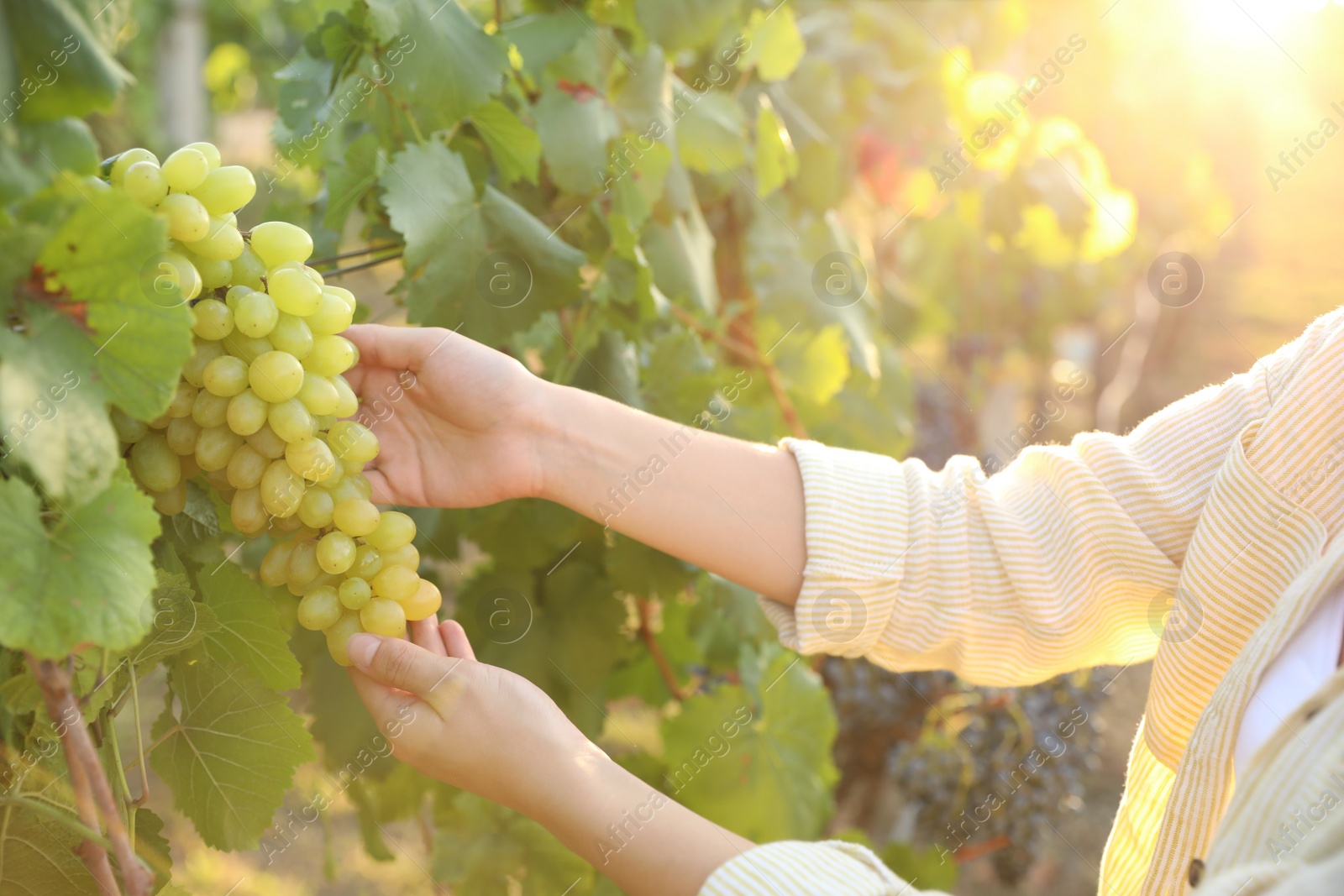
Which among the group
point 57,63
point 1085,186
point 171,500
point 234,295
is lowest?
point 1085,186

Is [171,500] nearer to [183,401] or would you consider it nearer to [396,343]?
[183,401]

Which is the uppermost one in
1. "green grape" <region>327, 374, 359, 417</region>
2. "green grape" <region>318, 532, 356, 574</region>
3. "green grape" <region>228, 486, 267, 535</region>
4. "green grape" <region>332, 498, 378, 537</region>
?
"green grape" <region>327, 374, 359, 417</region>

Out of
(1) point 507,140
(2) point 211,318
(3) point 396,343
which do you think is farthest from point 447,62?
(2) point 211,318

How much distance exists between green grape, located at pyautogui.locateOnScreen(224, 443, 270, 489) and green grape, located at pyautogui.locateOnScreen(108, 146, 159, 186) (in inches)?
6.5

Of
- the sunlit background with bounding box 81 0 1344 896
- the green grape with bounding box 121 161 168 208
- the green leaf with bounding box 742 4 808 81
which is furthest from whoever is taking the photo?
the sunlit background with bounding box 81 0 1344 896

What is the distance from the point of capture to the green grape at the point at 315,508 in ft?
2.07

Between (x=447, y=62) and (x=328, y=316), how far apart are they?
31 cm

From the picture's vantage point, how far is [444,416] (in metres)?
0.80

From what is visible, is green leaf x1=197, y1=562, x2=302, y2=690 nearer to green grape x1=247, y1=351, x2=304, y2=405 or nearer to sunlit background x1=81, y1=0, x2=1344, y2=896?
green grape x1=247, y1=351, x2=304, y2=405

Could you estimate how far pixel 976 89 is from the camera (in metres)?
1.93

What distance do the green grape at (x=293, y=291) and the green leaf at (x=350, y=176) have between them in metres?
0.27

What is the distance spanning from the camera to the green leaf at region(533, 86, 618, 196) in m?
0.96

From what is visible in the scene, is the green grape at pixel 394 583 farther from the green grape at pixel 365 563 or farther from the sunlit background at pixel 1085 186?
the sunlit background at pixel 1085 186

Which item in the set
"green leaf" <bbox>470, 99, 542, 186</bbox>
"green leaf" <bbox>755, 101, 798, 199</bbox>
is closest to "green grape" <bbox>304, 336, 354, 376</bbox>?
"green leaf" <bbox>470, 99, 542, 186</bbox>
